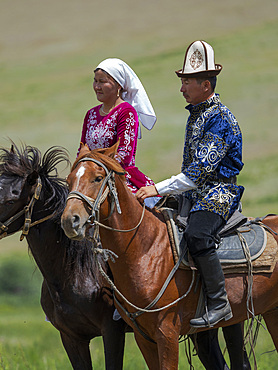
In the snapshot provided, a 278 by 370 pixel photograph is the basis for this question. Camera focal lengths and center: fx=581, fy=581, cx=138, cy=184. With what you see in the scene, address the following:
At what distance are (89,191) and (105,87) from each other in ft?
4.71

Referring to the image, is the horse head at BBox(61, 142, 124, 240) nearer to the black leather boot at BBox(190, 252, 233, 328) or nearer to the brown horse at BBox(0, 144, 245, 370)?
the black leather boot at BBox(190, 252, 233, 328)

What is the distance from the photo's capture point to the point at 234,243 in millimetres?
4660

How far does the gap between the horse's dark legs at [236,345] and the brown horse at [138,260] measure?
72 centimetres

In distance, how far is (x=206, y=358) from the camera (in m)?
5.34

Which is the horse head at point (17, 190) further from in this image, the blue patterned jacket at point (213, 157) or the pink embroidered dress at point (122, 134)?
the blue patterned jacket at point (213, 157)

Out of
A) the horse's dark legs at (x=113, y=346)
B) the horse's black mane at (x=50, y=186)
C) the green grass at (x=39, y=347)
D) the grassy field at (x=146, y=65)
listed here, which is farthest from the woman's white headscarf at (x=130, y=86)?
the grassy field at (x=146, y=65)

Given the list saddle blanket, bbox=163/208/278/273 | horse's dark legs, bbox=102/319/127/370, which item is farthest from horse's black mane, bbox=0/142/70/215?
horse's dark legs, bbox=102/319/127/370

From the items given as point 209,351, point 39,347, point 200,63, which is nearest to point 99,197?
point 200,63

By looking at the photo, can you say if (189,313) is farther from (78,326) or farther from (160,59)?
(160,59)

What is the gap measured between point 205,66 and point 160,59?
943 centimetres

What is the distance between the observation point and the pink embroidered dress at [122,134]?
4824 millimetres

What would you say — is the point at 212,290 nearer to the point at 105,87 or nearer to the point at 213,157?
the point at 213,157

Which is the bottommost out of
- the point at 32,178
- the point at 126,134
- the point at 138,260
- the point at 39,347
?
the point at 39,347

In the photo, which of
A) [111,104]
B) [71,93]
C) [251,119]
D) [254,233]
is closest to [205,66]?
[111,104]
